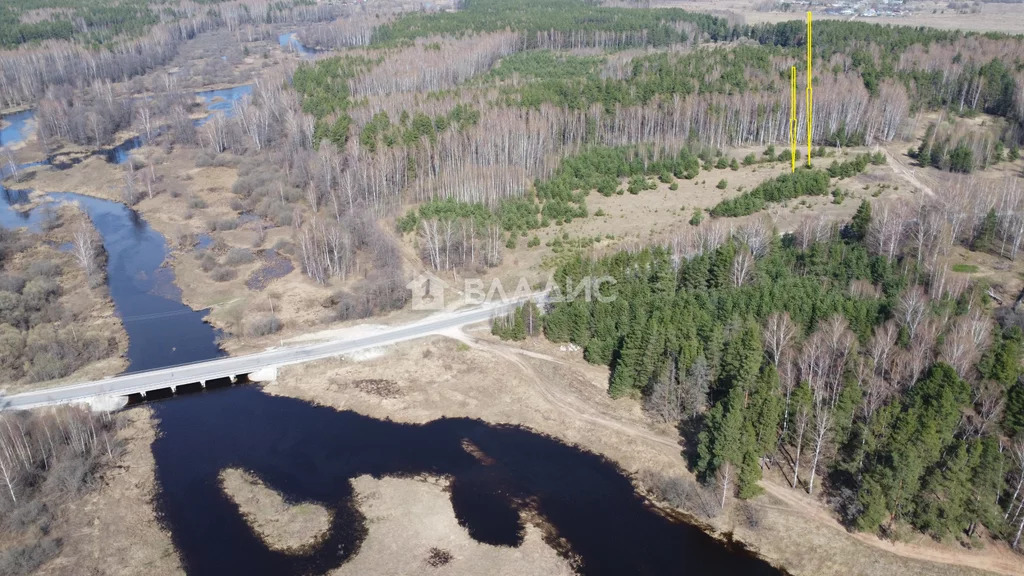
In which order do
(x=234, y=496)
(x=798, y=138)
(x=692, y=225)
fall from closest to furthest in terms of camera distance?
(x=234, y=496), (x=692, y=225), (x=798, y=138)

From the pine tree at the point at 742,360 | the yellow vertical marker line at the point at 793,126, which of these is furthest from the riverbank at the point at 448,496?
the yellow vertical marker line at the point at 793,126

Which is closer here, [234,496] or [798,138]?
[234,496]

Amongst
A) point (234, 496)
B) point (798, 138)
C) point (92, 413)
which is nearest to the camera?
point (234, 496)

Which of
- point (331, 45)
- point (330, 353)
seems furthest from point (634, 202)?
point (331, 45)

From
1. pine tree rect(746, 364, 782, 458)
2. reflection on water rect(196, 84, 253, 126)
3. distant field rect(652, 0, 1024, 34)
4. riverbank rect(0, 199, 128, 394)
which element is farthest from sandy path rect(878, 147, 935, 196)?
reflection on water rect(196, 84, 253, 126)

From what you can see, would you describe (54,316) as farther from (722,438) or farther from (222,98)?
(222,98)

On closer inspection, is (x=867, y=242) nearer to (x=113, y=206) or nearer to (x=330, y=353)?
(x=330, y=353)

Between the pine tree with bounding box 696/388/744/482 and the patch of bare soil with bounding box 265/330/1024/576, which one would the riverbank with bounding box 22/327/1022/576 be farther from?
the pine tree with bounding box 696/388/744/482
